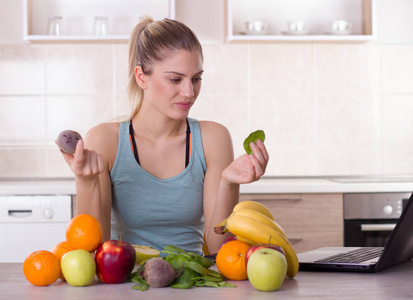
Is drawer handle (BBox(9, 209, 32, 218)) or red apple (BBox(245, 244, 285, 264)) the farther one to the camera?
drawer handle (BBox(9, 209, 32, 218))

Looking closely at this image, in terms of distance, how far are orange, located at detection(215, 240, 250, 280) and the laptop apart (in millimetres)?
176

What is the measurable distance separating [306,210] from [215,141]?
0.91 m

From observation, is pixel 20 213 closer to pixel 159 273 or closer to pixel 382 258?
pixel 159 273

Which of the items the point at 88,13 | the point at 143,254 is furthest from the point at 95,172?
the point at 88,13

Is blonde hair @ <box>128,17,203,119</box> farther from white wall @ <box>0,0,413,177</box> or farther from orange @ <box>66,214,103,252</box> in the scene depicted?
white wall @ <box>0,0,413,177</box>

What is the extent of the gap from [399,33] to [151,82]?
6.22 feet

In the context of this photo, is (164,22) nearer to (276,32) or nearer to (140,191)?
(140,191)

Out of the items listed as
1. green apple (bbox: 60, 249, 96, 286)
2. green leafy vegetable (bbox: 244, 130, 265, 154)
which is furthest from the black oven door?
green apple (bbox: 60, 249, 96, 286)

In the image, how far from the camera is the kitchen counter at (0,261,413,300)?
0.99 metres

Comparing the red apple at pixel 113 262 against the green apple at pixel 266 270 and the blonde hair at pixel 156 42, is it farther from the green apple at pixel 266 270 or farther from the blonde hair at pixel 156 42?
the blonde hair at pixel 156 42

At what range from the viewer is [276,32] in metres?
3.12

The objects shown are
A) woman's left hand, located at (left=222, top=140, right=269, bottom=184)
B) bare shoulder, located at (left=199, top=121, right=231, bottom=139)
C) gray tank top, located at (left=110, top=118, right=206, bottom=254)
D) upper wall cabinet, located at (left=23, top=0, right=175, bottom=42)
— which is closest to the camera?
woman's left hand, located at (left=222, top=140, right=269, bottom=184)

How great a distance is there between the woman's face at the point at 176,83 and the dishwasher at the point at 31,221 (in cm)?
106

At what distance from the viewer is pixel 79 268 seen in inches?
41.0
